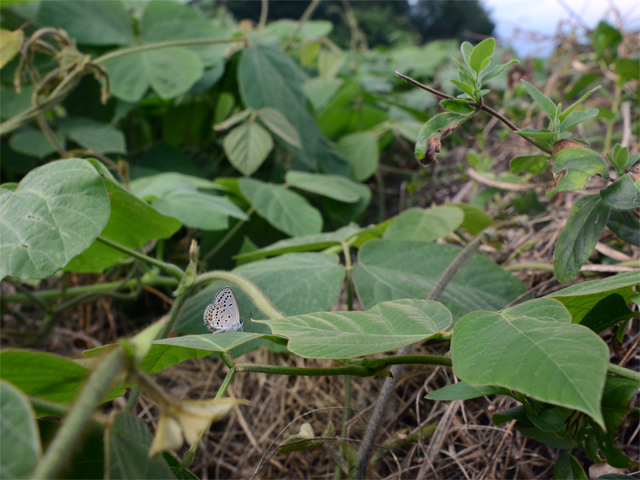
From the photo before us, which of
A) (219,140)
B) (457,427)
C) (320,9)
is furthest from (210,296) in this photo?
(320,9)

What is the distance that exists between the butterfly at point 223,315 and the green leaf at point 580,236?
0.36 m

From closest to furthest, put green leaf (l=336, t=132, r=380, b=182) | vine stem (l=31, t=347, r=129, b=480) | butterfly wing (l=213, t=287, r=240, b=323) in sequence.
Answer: vine stem (l=31, t=347, r=129, b=480) → butterfly wing (l=213, t=287, r=240, b=323) → green leaf (l=336, t=132, r=380, b=182)

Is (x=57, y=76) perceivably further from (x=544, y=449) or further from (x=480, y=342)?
(x=544, y=449)

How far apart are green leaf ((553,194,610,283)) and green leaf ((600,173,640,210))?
3cm

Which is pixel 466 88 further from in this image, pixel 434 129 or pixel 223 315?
pixel 223 315

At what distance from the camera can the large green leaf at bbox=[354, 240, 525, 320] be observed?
0.59 meters

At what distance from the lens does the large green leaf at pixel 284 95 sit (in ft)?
3.95

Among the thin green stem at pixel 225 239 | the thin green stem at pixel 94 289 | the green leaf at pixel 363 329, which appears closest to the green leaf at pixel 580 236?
the green leaf at pixel 363 329

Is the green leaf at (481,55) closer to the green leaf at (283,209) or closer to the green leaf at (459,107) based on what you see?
the green leaf at (459,107)

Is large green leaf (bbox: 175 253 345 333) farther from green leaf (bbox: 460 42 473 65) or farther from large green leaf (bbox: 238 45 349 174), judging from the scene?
large green leaf (bbox: 238 45 349 174)

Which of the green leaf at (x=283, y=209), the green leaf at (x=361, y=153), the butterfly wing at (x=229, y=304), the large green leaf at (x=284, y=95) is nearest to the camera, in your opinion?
the butterfly wing at (x=229, y=304)

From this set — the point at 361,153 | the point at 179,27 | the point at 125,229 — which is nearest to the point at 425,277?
the point at 125,229

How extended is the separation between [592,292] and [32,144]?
3.94 feet

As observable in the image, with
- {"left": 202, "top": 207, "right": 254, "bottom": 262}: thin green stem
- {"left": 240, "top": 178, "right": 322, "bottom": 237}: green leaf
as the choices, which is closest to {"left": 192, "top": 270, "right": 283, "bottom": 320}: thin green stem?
{"left": 240, "top": 178, "right": 322, "bottom": 237}: green leaf
